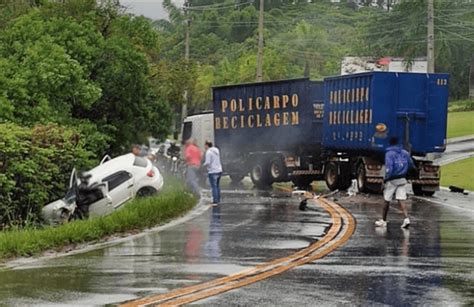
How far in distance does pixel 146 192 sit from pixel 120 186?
0.88 m

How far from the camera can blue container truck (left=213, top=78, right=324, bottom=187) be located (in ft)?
107

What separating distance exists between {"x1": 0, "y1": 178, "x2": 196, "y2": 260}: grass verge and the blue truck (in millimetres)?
6788

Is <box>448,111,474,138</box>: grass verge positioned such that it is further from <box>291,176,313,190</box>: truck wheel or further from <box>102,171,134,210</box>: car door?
<box>102,171,134,210</box>: car door

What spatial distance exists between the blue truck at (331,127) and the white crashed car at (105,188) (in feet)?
19.6

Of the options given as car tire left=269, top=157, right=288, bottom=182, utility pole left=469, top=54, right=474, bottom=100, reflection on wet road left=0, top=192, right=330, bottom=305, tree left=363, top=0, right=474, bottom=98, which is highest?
tree left=363, top=0, right=474, bottom=98

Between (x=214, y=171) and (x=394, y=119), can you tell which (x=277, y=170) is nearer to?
(x=394, y=119)

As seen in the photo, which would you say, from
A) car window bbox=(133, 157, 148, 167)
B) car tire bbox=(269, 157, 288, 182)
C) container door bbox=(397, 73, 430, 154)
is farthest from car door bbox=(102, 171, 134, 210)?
car tire bbox=(269, 157, 288, 182)

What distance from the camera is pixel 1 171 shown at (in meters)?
18.3

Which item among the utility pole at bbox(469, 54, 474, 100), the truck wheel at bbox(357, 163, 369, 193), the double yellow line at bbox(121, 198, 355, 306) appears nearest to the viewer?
the double yellow line at bbox(121, 198, 355, 306)

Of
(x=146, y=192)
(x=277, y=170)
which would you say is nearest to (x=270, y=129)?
(x=277, y=170)

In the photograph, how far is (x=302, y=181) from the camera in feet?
109

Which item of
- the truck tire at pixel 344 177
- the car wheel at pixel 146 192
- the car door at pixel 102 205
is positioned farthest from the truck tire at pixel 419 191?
the car door at pixel 102 205

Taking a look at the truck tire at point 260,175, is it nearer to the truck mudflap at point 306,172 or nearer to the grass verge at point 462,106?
the truck mudflap at point 306,172

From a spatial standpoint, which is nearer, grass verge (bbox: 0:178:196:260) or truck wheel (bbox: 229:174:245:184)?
grass verge (bbox: 0:178:196:260)
